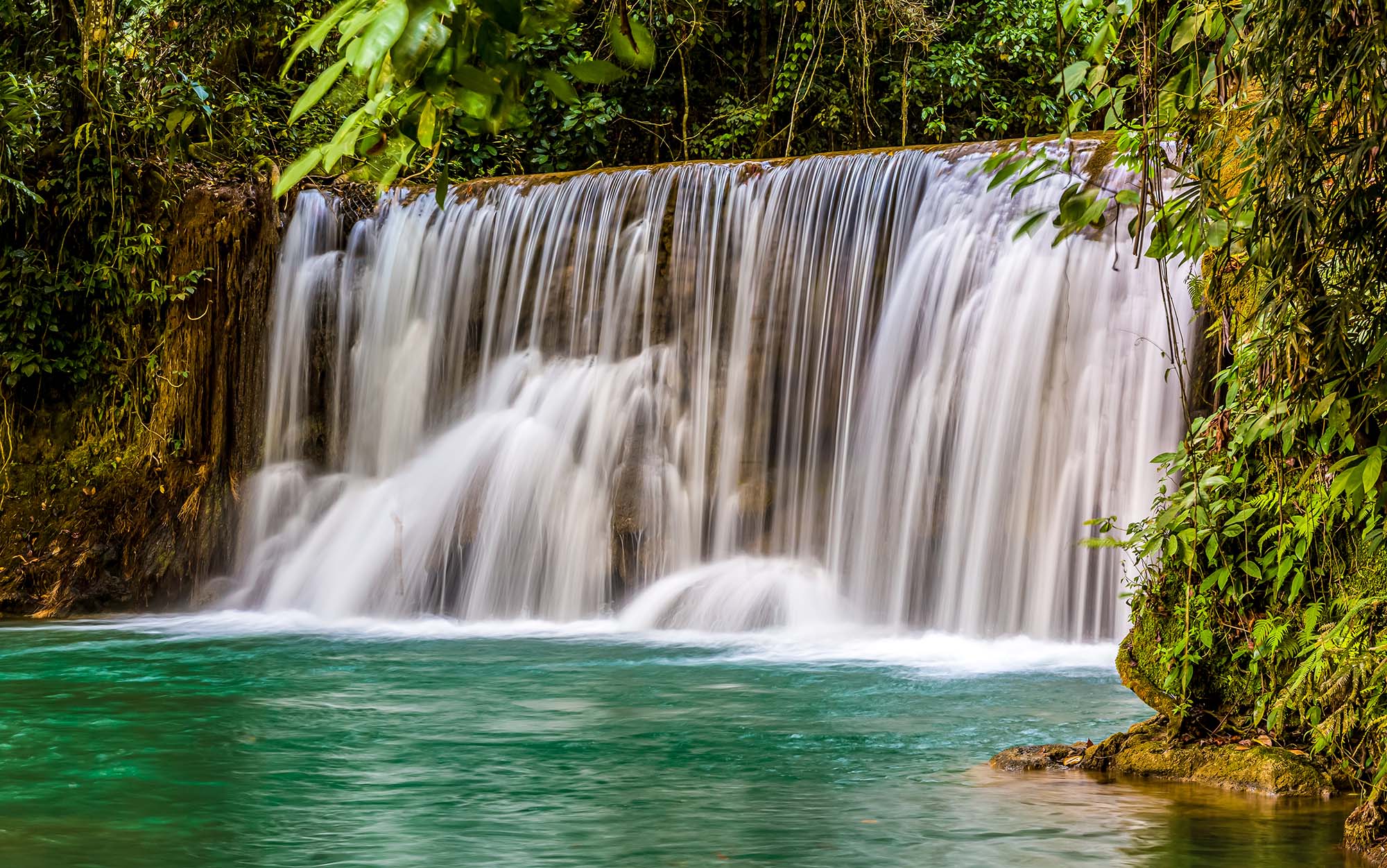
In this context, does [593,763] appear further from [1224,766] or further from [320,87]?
[320,87]

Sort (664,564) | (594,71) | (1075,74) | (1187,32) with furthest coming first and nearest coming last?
(664,564), (1187,32), (1075,74), (594,71)

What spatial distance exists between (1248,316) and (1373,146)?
3.72 feet

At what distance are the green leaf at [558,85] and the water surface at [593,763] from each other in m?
2.53

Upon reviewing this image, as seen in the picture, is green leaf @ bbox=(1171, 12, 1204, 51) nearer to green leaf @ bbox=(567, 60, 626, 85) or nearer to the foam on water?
green leaf @ bbox=(567, 60, 626, 85)

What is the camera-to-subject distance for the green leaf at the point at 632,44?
5.54ft

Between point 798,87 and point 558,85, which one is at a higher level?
point 798,87

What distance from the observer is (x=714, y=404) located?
1024 centimetres

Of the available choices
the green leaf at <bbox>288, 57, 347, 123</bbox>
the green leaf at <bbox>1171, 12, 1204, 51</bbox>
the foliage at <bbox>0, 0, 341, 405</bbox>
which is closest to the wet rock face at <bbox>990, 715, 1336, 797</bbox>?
the green leaf at <bbox>1171, 12, 1204, 51</bbox>

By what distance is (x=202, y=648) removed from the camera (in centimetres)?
847

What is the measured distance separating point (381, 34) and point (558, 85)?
0.89ft

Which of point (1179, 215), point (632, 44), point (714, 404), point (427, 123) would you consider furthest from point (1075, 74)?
point (714, 404)

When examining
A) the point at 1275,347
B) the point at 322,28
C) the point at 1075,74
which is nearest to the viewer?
the point at 322,28

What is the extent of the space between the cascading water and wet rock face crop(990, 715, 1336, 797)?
349cm

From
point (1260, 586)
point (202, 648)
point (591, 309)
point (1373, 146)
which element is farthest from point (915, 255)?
point (1373, 146)
